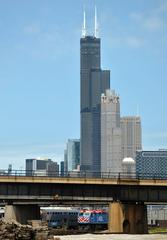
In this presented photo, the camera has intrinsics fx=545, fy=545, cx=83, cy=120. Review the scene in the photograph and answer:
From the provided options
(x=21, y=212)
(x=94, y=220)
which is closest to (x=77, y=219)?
(x=94, y=220)

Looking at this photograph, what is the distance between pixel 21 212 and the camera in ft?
319

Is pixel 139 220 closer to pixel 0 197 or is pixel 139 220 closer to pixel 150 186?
pixel 150 186

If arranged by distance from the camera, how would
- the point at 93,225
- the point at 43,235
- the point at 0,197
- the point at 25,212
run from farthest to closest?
1. the point at 93,225
2. the point at 25,212
3. the point at 0,197
4. the point at 43,235

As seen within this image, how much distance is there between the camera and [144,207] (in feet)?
295

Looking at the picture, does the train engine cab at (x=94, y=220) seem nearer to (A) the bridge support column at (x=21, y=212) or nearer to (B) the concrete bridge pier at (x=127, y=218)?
(A) the bridge support column at (x=21, y=212)

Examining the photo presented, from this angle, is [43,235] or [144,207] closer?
[43,235]

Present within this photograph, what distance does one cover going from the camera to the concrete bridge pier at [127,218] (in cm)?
8650

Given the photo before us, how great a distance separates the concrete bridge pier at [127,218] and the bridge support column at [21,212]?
653 inches

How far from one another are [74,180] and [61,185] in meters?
2.45

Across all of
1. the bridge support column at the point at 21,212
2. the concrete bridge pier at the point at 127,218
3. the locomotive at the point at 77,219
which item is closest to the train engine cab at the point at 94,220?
the locomotive at the point at 77,219

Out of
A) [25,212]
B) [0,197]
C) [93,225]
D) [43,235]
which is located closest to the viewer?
[43,235]

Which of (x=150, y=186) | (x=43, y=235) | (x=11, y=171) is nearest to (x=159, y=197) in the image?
(x=150, y=186)

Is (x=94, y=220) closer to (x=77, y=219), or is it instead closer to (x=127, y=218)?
(x=77, y=219)

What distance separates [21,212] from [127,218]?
2047 centimetres
